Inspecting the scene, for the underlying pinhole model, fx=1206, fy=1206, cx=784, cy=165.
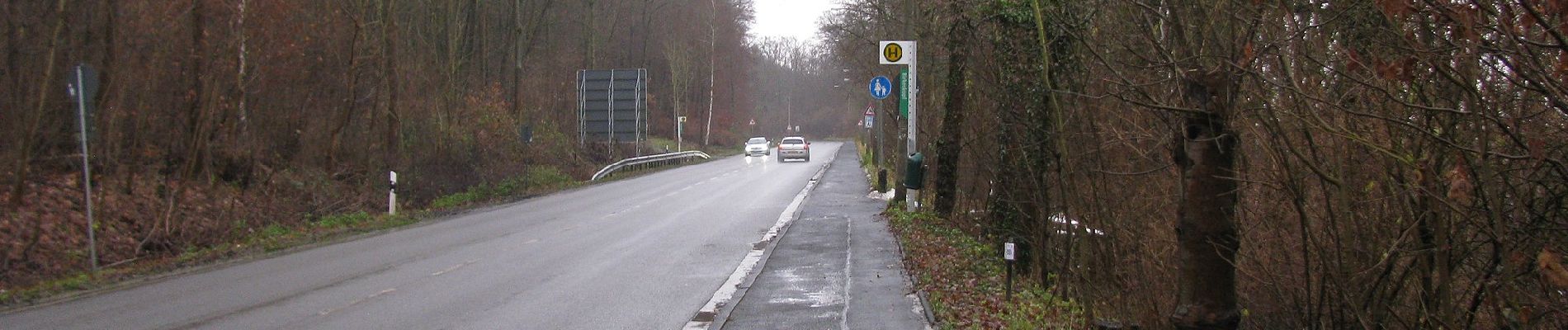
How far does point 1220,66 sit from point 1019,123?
5763 millimetres

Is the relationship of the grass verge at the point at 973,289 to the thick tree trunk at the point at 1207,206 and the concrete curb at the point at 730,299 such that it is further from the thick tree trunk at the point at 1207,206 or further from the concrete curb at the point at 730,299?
the thick tree trunk at the point at 1207,206

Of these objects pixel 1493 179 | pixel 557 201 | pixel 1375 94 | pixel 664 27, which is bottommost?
pixel 557 201

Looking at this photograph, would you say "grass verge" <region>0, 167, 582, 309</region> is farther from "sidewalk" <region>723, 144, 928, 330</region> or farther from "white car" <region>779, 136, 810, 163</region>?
"white car" <region>779, 136, 810, 163</region>

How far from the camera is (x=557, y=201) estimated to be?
93.4 ft

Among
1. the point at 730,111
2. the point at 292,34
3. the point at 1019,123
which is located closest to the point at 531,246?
the point at 1019,123

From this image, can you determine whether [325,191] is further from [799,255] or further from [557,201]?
[799,255]

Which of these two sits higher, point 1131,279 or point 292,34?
point 292,34

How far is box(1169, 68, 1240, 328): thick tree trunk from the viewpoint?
646cm

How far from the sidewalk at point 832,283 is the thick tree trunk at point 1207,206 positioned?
9.97ft

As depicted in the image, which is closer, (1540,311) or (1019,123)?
(1540,311)

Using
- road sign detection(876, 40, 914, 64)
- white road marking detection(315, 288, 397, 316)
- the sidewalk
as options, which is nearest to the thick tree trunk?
the sidewalk

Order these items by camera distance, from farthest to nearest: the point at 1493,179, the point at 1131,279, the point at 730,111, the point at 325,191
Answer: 1. the point at 730,111
2. the point at 325,191
3. the point at 1131,279
4. the point at 1493,179

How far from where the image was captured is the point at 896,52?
2050 centimetres

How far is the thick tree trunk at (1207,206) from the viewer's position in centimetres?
646
